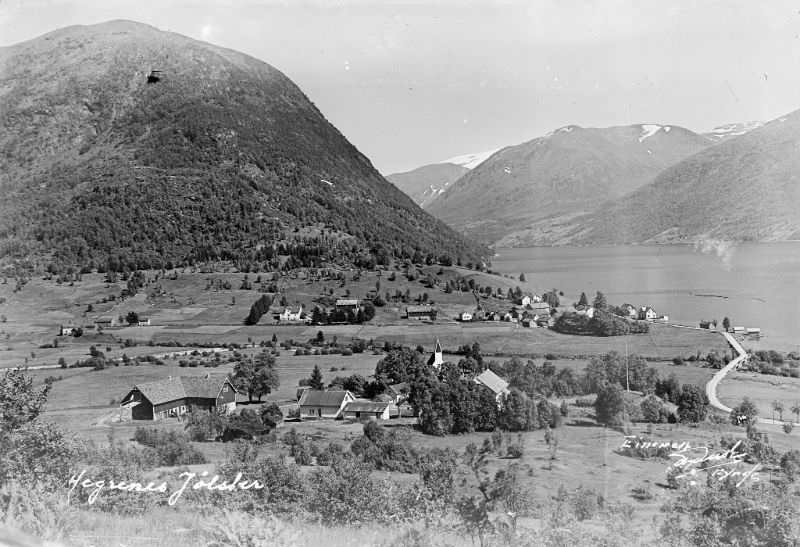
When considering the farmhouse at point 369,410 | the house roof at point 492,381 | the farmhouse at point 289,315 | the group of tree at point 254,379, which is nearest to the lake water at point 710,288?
the house roof at point 492,381

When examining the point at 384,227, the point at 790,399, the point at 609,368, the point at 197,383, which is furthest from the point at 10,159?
the point at 790,399

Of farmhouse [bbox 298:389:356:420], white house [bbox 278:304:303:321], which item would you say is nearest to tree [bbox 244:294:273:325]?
white house [bbox 278:304:303:321]

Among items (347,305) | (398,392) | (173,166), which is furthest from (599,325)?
(173,166)

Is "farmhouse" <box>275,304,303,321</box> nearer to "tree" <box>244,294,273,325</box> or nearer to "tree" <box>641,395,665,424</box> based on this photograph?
"tree" <box>244,294,273,325</box>

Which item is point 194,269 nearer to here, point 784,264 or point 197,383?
point 197,383
